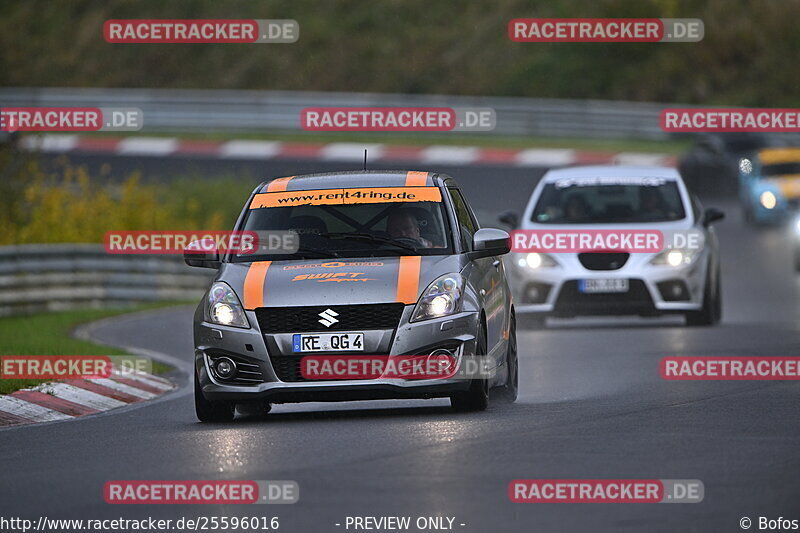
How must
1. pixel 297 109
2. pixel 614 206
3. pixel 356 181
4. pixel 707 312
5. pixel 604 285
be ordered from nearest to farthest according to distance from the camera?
1. pixel 356 181
2. pixel 604 285
3. pixel 707 312
4. pixel 614 206
5. pixel 297 109

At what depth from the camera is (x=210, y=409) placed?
12.0m

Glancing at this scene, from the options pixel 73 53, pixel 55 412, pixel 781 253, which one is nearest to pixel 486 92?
pixel 73 53

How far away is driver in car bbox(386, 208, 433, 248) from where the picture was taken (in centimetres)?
1242

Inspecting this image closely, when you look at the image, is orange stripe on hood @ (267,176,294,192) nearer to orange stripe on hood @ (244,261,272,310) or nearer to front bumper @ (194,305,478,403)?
orange stripe on hood @ (244,261,272,310)

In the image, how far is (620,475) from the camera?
8.98m

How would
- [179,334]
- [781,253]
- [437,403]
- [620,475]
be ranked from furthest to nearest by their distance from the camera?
[781,253]
[179,334]
[437,403]
[620,475]

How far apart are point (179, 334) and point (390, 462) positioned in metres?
11.5

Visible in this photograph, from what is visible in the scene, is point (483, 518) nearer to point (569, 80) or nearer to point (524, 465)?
point (524, 465)

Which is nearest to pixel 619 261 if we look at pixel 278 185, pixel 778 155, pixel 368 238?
pixel 278 185

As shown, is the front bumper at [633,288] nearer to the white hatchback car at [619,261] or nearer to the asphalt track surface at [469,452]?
the white hatchback car at [619,261]

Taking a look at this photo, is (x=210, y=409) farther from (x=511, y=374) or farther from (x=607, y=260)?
(x=607, y=260)

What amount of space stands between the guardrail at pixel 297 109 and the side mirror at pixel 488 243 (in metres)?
31.2

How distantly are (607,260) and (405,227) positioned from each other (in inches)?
282

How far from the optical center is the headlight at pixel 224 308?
11695 millimetres
